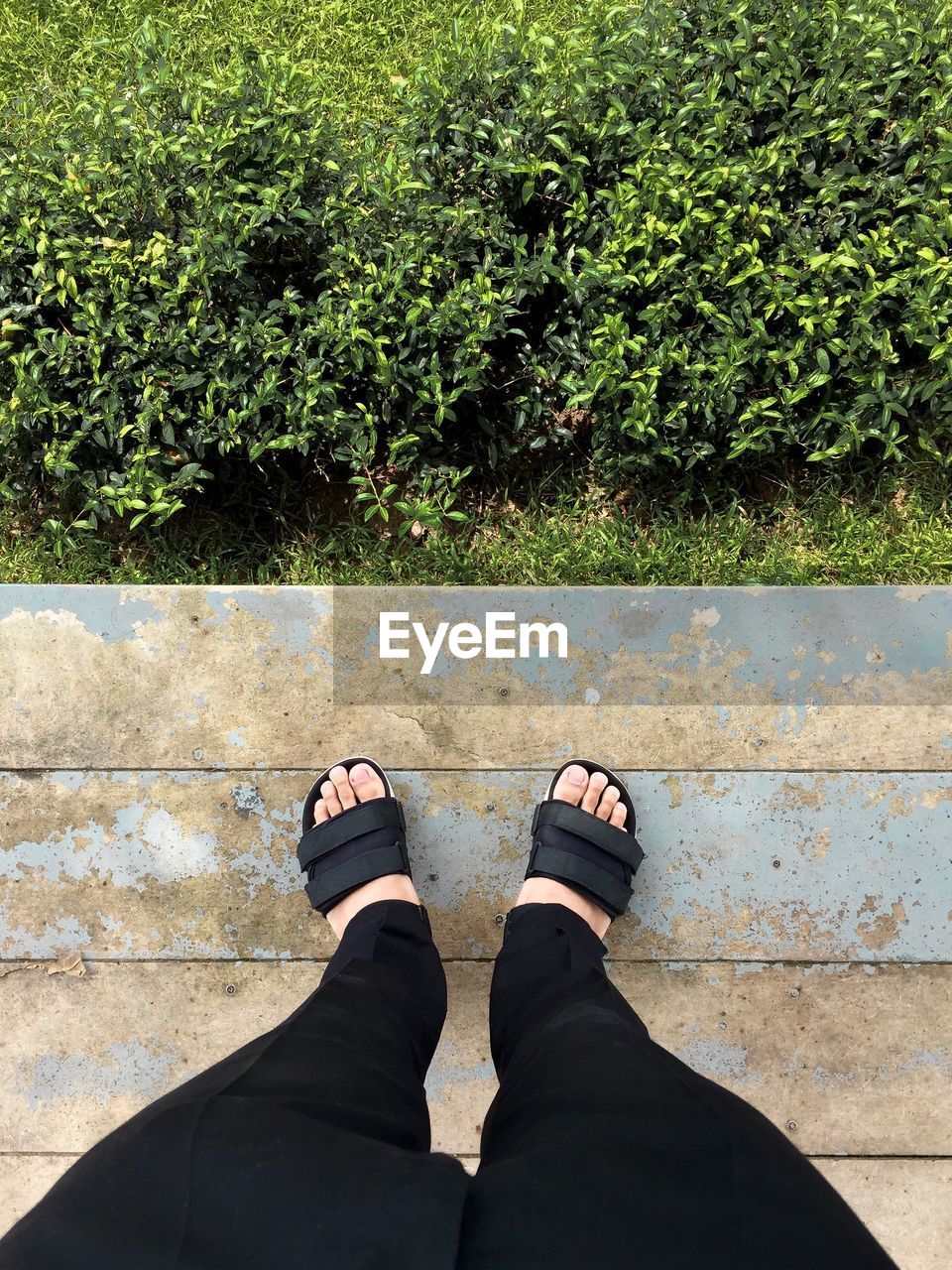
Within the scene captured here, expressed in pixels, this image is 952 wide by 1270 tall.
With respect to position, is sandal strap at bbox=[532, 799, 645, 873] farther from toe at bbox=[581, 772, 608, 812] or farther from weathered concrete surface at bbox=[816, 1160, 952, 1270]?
weathered concrete surface at bbox=[816, 1160, 952, 1270]

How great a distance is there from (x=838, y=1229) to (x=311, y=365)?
2149mm

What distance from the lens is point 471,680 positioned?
2363 millimetres

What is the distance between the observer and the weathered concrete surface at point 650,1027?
2.26m

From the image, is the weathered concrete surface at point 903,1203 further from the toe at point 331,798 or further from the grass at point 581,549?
the grass at point 581,549

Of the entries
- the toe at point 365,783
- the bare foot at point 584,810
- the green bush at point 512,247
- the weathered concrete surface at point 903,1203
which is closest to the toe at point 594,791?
the bare foot at point 584,810

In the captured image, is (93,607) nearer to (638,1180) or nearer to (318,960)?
(318,960)

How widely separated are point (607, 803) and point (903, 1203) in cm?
138

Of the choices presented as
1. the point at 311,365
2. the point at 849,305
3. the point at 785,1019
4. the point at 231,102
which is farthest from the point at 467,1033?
the point at 231,102

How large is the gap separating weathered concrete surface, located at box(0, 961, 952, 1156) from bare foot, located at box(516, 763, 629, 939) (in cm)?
22

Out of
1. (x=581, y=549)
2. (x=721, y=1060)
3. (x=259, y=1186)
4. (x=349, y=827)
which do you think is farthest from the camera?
(x=581, y=549)

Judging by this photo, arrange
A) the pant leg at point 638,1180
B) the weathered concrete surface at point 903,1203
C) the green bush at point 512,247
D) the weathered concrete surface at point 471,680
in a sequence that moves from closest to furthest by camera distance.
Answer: the pant leg at point 638,1180, the green bush at point 512,247, the weathered concrete surface at point 903,1203, the weathered concrete surface at point 471,680

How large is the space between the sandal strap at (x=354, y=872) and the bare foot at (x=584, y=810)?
0.38 metres

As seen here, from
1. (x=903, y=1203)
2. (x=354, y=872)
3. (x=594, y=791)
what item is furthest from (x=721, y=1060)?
(x=354, y=872)

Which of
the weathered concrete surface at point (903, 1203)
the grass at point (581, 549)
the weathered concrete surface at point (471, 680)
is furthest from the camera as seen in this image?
the grass at point (581, 549)
